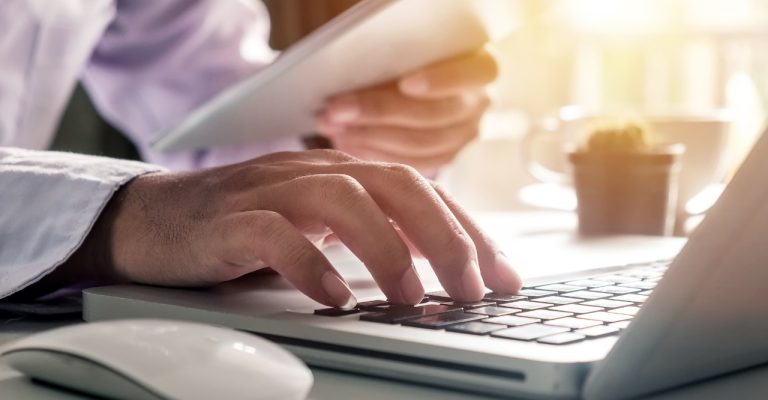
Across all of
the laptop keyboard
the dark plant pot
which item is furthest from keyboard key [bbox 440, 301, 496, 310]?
the dark plant pot

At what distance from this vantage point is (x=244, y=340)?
338 mm

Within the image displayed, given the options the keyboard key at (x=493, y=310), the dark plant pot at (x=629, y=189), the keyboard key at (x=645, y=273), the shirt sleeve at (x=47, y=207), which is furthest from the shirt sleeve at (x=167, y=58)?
the keyboard key at (x=493, y=310)

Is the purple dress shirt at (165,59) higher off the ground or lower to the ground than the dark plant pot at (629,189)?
higher

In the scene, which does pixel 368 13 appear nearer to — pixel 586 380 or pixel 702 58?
pixel 586 380

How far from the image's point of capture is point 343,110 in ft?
3.17

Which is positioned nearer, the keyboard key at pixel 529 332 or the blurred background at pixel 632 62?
the keyboard key at pixel 529 332

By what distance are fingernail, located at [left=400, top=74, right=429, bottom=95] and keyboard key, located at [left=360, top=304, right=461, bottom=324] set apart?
0.57 meters

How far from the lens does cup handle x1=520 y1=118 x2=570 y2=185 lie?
3.56 feet

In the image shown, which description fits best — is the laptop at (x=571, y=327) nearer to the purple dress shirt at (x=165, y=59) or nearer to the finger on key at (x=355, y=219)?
the finger on key at (x=355, y=219)

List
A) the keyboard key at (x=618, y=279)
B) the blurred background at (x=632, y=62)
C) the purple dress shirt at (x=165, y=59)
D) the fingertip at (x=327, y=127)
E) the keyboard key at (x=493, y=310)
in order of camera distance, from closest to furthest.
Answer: the keyboard key at (x=493, y=310) → the keyboard key at (x=618, y=279) → the fingertip at (x=327, y=127) → the purple dress shirt at (x=165, y=59) → the blurred background at (x=632, y=62)

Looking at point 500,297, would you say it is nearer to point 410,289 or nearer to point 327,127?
point 410,289

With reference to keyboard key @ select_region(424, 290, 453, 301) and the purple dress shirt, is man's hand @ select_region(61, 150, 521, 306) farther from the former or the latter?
the purple dress shirt

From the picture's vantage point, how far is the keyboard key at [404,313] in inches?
15.7

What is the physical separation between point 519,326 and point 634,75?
3.42 meters
